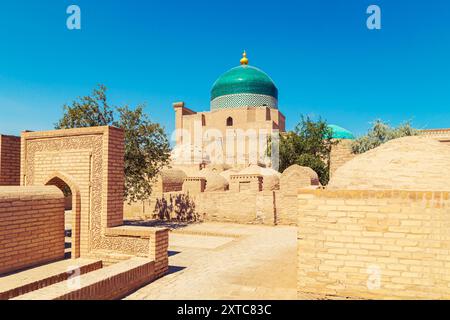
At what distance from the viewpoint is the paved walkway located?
542 cm

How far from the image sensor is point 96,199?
6551 millimetres

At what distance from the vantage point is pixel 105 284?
4.80 meters

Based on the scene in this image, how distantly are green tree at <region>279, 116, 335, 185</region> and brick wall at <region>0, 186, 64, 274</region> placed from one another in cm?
1761

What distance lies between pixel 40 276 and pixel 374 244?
210 inches

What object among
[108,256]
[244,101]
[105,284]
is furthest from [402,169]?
[244,101]

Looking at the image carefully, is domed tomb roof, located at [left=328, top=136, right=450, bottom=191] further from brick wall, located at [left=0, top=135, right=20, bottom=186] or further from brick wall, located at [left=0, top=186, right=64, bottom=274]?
brick wall, located at [left=0, top=135, right=20, bottom=186]

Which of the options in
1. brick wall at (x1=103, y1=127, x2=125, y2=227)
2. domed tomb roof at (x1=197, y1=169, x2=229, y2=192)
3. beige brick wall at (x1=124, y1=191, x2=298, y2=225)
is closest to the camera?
brick wall at (x1=103, y1=127, x2=125, y2=227)

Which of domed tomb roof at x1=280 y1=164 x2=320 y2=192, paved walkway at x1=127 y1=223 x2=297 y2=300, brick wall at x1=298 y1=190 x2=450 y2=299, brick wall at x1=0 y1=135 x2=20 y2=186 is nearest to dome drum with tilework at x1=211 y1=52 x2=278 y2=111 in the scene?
domed tomb roof at x1=280 y1=164 x2=320 y2=192

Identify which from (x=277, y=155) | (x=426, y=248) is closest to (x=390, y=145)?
(x=426, y=248)

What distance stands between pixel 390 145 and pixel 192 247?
19.8 feet

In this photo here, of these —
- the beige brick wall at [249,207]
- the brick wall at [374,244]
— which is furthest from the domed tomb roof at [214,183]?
the brick wall at [374,244]

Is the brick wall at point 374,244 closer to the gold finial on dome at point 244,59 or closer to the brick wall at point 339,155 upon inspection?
the brick wall at point 339,155

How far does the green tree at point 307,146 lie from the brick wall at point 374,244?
17.1m
